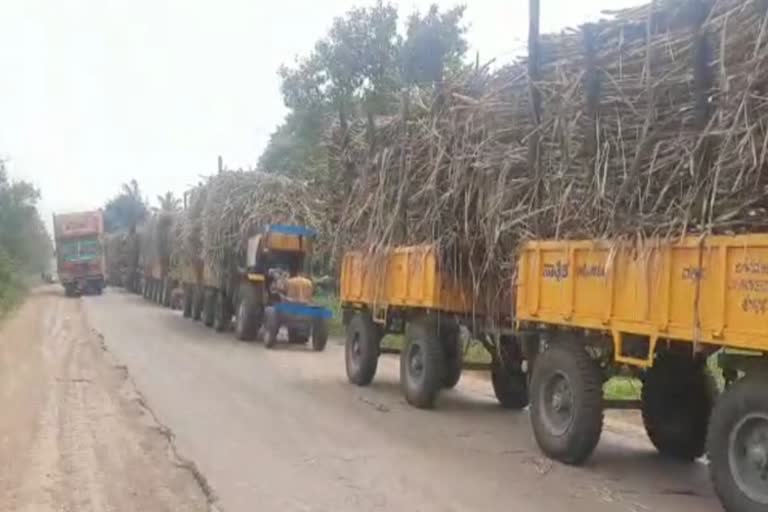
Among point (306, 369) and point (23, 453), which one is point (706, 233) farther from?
point (306, 369)

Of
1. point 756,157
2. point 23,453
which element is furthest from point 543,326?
point 23,453

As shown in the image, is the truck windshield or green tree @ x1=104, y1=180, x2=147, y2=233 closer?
the truck windshield

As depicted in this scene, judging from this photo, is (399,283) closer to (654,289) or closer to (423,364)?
(423,364)

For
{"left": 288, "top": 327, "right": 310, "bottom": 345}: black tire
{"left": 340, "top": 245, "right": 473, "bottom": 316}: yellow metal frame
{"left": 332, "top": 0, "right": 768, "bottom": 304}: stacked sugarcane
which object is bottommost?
{"left": 288, "top": 327, "right": 310, "bottom": 345}: black tire

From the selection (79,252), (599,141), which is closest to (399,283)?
(599,141)

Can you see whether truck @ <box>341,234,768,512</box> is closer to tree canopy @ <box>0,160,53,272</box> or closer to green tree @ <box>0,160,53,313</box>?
green tree @ <box>0,160,53,313</box>

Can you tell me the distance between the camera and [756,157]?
6570mm

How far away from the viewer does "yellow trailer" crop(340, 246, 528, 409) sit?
11562 mm

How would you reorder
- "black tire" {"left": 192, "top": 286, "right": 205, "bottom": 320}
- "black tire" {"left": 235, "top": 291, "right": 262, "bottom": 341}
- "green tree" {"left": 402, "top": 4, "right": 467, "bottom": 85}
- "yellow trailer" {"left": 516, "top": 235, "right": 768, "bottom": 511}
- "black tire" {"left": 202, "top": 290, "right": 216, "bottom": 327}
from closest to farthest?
"yellow trailer" {"left": 516, "top": 235, "right": 768, "bottom": 511}, "black tire" {"left": 235, "top": 291, "right": 262, "bottom": 341}, "green tree" {"left": 402, "top": 4, "right": 467, "bottom": 85}, "black tire" {"left": 202, "top": 290, "right": 216, "bottom": 327}, "black tire" {"left": 192, "top": 286, "right": 205, "bottom": 320}

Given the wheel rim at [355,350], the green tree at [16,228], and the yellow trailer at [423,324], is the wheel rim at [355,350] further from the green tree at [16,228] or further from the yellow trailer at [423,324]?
the green tree at [16,228]

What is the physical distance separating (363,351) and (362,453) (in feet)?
16.8

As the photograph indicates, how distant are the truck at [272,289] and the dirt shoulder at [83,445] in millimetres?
4597

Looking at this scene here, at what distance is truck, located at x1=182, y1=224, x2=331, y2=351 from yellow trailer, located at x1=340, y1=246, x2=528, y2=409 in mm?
5690

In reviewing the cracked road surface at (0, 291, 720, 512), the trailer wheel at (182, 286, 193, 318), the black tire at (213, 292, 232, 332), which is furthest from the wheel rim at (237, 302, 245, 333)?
the trailer wheel at (182, 286, 193, 318)
